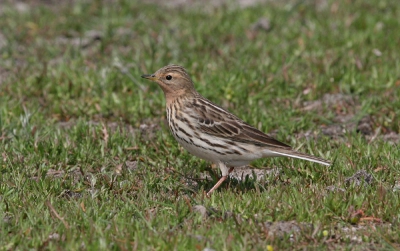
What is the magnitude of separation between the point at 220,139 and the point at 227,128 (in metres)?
0.17

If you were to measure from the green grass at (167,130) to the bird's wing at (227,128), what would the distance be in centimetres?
43

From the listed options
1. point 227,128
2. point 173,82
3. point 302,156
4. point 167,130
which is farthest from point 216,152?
point 167,130

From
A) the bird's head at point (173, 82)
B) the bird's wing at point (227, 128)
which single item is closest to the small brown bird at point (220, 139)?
the bird's wing at point (227, 128)

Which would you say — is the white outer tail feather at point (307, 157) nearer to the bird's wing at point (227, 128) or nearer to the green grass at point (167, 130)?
the bird's wing at point (227, 128)

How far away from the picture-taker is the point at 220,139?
7.91 metres

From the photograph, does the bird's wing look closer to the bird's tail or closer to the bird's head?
the bird's tail

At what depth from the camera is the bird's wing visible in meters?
7.84

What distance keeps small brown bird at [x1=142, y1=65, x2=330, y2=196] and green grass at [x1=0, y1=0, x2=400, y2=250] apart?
0.29 meters

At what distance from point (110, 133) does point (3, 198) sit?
237cm

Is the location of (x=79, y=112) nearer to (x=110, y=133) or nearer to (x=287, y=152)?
(x=110, y=133)

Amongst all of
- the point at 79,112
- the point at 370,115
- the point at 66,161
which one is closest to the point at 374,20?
the point at 370,115

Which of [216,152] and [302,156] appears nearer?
[302,156]

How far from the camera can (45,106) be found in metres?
10.4

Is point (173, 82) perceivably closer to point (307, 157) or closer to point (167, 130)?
point (167, 130)
